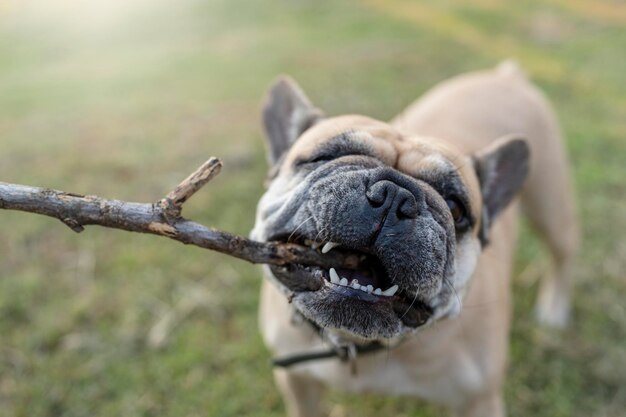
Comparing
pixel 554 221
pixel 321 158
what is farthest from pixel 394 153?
pixel 554 221

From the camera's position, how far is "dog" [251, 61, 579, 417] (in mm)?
1804

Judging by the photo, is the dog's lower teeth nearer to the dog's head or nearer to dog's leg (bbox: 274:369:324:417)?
the dog's head

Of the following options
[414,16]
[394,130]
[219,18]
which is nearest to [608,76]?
[414,16]

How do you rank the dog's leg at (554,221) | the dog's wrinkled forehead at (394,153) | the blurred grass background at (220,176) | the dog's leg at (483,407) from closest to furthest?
1. the dog's wrinkled forehead at (394,153)
2. the dog's leg at (483,407)
3. the blurred grass background at (220,176)
4. the dog's leg at (554,221)

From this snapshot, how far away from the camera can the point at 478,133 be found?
3.54 metres

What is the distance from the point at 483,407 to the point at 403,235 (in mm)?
1275

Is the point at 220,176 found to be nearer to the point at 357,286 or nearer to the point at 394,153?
the point at 394,153

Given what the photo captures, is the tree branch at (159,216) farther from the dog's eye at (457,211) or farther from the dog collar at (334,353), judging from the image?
the dog's eye at (457,211)

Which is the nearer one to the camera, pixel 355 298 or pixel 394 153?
pixel 355 298

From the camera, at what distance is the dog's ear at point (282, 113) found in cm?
284

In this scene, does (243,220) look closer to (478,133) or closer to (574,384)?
(478,133)

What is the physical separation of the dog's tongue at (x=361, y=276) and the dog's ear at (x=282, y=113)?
1066 millimetres

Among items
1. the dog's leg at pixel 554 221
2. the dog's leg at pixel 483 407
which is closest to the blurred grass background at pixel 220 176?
the dog's leg at pixel 554 221

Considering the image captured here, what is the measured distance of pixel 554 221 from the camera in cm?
380
